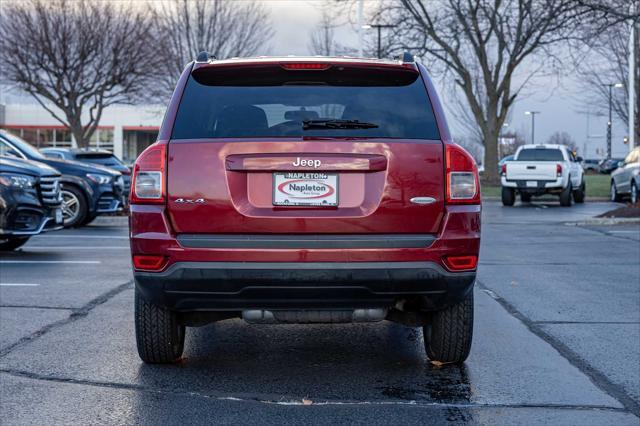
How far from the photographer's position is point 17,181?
11094 millimetres

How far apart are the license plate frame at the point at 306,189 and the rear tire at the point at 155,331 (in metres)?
1.03

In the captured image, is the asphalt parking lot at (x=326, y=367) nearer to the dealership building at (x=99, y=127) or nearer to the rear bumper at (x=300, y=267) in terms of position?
the rear bumper at (x=300, y=267)

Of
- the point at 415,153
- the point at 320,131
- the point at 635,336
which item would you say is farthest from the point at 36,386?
the point at 635,336

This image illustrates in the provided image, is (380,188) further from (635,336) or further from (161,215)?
(635,336)

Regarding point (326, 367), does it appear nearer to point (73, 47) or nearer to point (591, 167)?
point (73, 47)

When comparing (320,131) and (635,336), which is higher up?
(320,131)

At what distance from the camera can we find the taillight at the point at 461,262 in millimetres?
4773

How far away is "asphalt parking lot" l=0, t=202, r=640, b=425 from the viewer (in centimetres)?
453

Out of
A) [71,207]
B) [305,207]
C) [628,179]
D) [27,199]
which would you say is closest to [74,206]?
[71,207]

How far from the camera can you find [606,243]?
44.6 ft

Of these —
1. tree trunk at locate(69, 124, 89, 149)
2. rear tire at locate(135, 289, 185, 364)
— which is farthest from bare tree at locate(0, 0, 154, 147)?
rear tire at locate(135, 289, 185, 364)

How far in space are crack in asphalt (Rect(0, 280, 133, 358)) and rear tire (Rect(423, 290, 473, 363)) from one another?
8.94 ft

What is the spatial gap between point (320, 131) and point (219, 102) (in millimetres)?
617

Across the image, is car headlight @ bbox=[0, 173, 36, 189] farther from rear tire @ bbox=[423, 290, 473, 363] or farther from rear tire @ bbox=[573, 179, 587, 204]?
rear tire @ bbox=[573, 179, 587, 204]
